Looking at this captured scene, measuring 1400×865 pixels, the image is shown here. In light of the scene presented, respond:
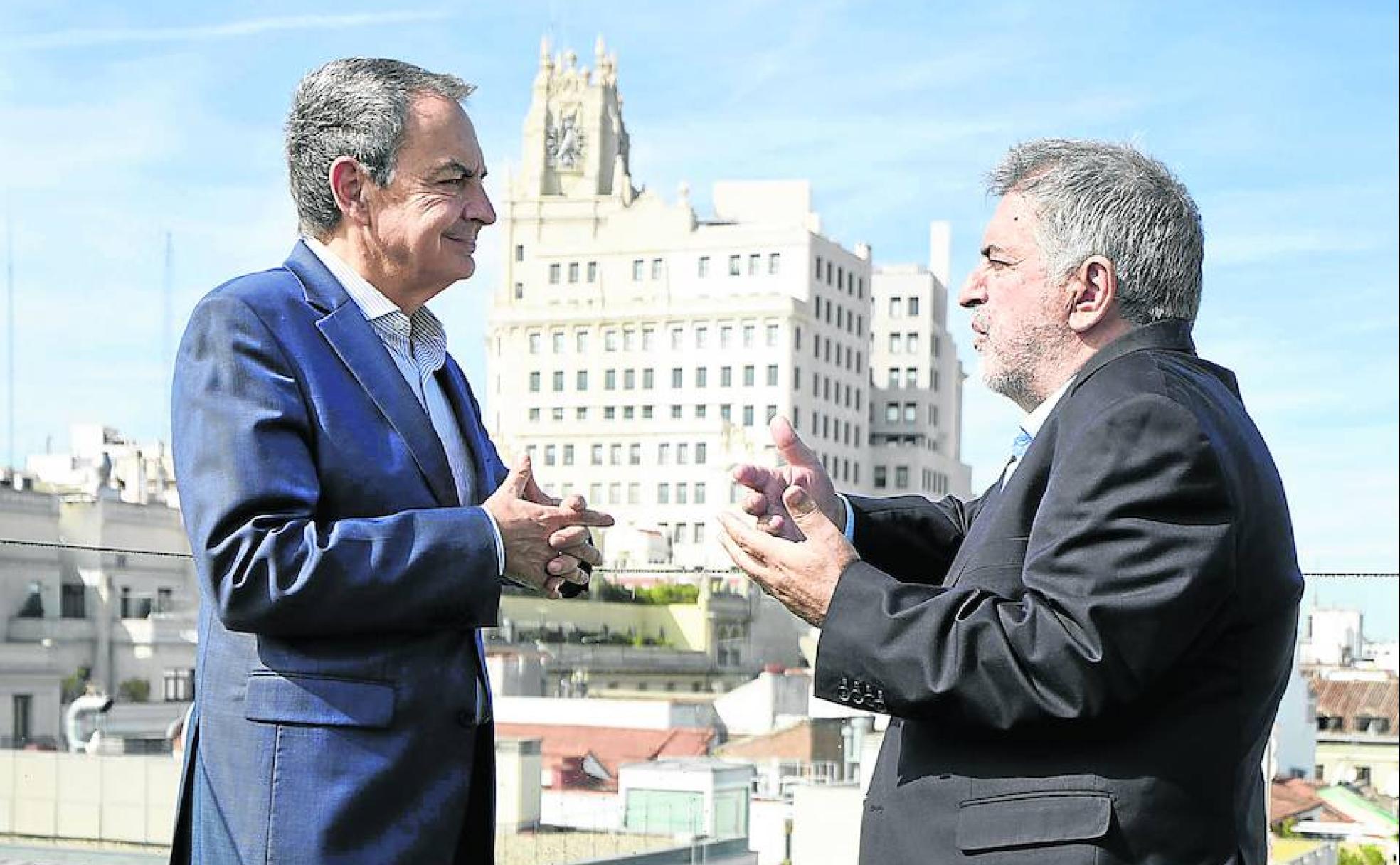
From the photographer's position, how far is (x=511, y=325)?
78750 mm

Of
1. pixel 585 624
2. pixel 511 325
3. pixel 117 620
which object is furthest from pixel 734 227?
pixel 117 620

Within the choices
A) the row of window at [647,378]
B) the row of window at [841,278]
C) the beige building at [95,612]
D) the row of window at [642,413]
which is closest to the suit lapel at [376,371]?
the beige building at [95,612]

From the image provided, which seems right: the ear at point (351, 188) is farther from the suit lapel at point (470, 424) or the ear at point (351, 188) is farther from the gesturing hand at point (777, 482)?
the gesturing hand at point (777, 482)

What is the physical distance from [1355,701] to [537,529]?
5509cm

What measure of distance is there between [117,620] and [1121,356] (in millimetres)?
30719

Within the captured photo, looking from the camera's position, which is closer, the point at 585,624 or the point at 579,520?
the point at 579,520

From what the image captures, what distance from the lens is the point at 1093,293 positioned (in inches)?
103

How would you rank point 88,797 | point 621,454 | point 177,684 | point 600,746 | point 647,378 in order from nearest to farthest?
point 88,797 < point 600,746 < point 177,684 < point 621,454 < point 647,378

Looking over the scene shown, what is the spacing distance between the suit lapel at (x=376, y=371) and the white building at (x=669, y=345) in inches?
2723

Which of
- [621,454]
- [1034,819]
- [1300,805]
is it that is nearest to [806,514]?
[1034,819]

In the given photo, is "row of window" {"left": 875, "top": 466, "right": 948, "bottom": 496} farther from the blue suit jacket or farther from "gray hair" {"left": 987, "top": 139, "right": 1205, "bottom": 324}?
the blue suit jacket

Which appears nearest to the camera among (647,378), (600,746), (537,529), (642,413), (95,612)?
(537,529)

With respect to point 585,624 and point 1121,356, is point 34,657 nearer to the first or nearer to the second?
point 585,624

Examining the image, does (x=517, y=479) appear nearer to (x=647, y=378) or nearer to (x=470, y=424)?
(x=470, y=424)
